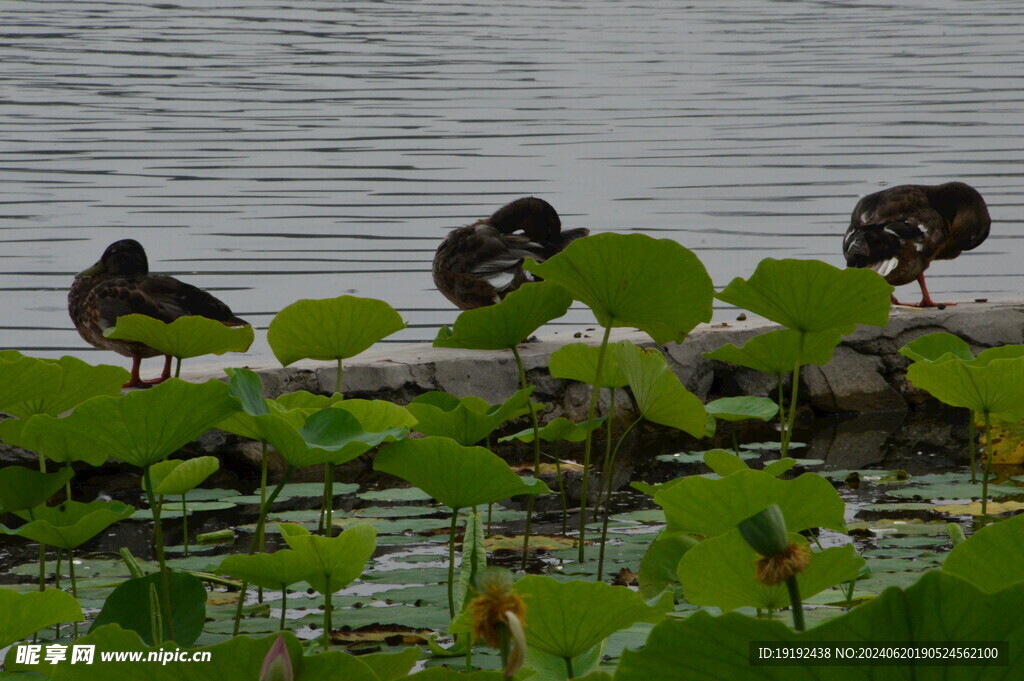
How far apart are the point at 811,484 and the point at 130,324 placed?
5.12ft

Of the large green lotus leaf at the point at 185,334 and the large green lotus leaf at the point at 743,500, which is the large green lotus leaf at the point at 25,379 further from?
the large green lotus leaf at the point at 743,500

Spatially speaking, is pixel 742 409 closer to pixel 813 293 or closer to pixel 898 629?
pixel 813 293

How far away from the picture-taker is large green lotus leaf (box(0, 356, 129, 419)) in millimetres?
1974

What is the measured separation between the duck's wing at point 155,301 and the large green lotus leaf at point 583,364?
1029mm

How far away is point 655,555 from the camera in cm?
186

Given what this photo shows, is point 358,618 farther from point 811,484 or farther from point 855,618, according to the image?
point 855,618

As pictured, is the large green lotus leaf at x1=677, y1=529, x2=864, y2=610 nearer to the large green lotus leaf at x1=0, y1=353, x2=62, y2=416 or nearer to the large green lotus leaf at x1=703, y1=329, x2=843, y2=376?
the large green lotus leaf at x1=0, y1=353, x2=62, y2=416

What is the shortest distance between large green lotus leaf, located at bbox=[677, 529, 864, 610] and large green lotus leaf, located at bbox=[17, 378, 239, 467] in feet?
2.28

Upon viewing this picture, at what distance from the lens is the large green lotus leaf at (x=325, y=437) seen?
1.62 metres

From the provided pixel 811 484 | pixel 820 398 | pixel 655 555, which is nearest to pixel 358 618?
pixel 655 555

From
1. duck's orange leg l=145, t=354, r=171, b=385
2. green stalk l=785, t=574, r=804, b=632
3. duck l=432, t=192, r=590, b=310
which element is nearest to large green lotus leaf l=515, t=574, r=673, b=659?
green stalk l=785, t=574, r=804, b=632

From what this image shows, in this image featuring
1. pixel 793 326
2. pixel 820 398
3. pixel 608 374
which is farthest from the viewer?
pixel 820 398

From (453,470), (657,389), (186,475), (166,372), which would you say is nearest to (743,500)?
(453,470)

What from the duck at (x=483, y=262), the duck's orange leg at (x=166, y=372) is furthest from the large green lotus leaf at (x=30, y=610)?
the duck at (x=483, y=262)
